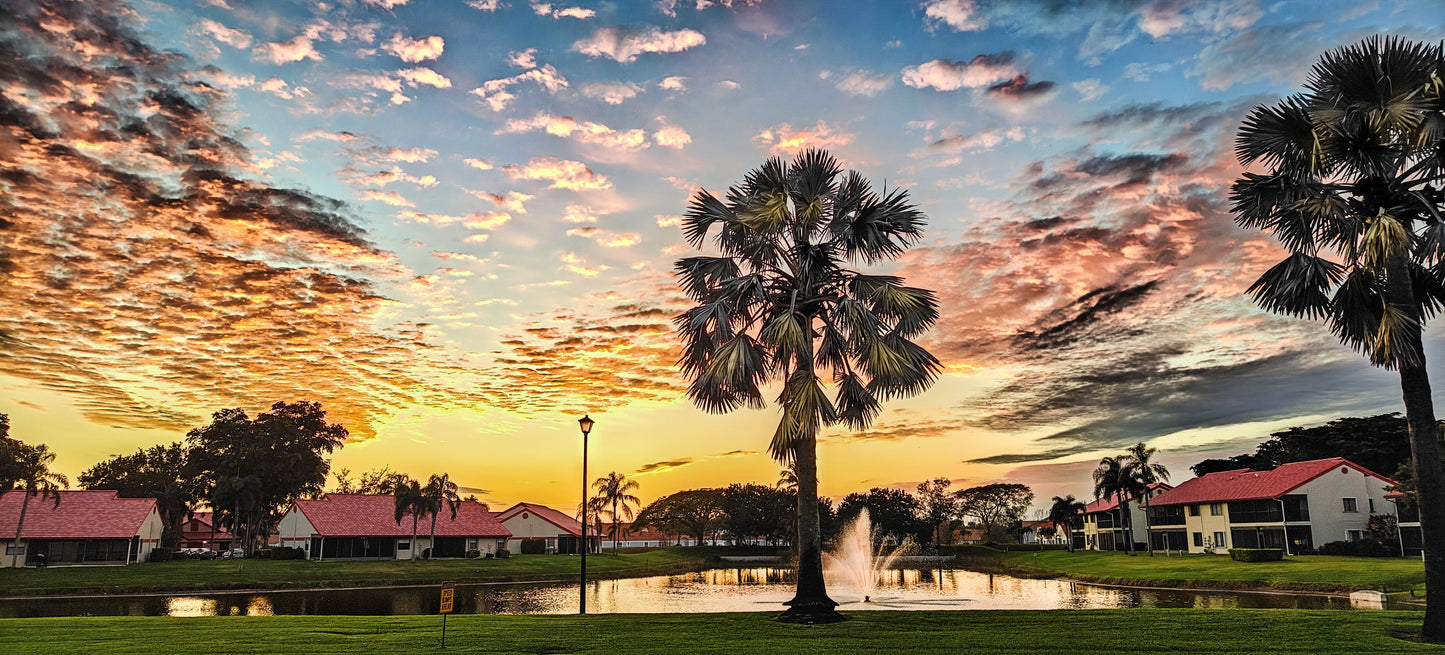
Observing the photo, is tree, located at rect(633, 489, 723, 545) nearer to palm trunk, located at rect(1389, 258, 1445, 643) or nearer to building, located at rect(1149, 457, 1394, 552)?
building, located at rect(1149, 457, 1394, 552)

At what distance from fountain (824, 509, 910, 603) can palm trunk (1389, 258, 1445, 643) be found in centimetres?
1794

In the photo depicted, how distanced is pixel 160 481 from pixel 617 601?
7409cm

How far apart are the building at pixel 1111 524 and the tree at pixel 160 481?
8928 centimetres

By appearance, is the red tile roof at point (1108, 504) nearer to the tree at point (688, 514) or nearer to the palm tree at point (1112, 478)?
the palm tree at point (1112, 478)

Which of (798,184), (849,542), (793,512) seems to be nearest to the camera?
(798,184)

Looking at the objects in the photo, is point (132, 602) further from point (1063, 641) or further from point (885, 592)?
point (1063, 641)

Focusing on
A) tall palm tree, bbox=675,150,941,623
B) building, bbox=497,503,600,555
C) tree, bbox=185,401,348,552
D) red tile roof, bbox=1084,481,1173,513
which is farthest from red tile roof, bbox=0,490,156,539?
red tile roof, bbox=1084,481,1173,513

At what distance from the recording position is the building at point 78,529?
195 feet

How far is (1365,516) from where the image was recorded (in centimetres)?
6197

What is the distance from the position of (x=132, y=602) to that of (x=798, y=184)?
1350 inches

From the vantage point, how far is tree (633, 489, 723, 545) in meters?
125

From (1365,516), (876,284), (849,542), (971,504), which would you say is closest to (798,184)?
(876,284)

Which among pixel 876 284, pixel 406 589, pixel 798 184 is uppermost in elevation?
pixel 798 184

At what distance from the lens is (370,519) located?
7562 centimetres
